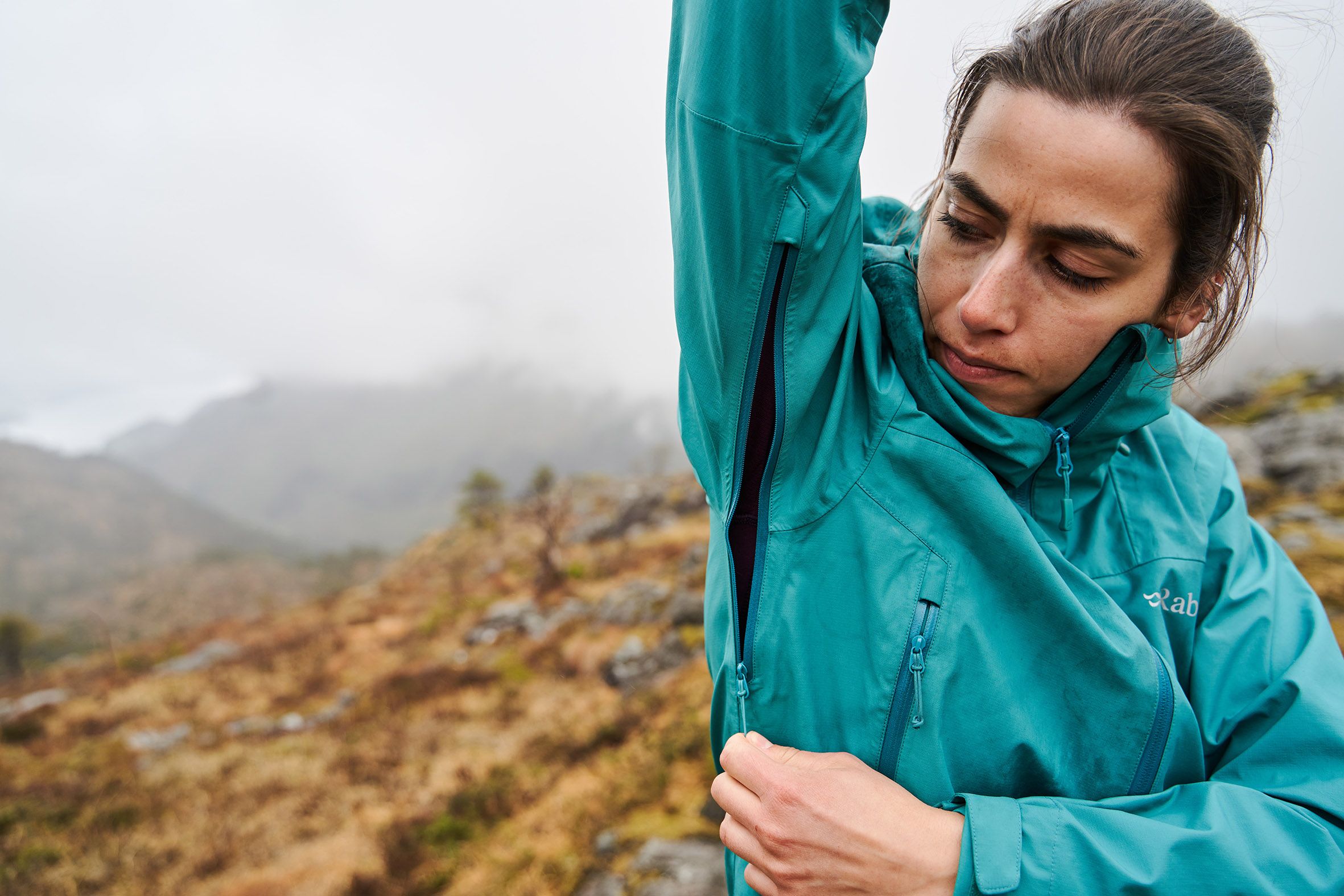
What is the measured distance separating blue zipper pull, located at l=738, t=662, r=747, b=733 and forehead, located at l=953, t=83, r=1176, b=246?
842mm

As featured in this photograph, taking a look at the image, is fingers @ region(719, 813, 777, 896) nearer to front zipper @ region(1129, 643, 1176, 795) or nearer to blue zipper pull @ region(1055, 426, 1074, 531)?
front zipper @ region(1129, 643, 1176, 795)

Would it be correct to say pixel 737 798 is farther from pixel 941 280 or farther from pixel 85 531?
pixel 85 531

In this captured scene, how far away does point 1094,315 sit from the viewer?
3.52 feet

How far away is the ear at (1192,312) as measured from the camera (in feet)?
3.80

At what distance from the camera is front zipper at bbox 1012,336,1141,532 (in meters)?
1.14

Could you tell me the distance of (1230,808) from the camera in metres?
1.02

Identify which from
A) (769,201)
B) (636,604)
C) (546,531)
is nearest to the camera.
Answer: (769,201)

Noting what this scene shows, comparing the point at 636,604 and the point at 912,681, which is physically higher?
the point at 912,681

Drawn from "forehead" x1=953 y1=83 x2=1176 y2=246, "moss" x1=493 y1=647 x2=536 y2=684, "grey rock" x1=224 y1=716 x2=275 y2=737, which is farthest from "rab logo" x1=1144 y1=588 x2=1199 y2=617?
"grey rock" x1=224 y1=716 x2=275 y2=737

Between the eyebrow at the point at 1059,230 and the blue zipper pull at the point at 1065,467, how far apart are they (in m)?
0.31

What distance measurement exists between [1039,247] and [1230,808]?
943mm

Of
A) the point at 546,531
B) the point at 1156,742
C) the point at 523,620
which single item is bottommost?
the point at 523,620

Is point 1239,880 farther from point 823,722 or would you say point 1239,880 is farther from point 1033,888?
point 823,722

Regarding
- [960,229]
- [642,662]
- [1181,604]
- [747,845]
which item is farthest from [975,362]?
[642,662]
